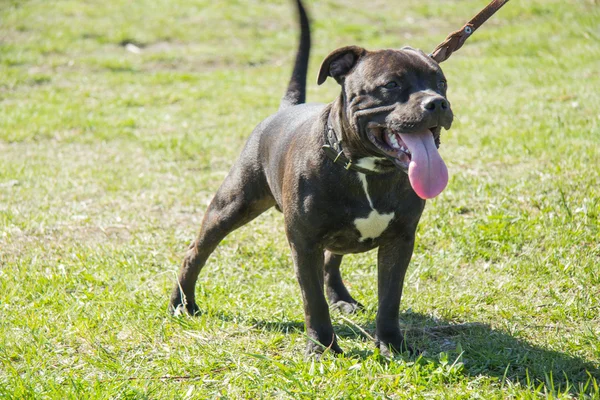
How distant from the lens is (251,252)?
5430 mm

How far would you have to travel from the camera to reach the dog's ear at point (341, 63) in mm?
3633

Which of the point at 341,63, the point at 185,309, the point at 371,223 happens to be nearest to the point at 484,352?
the point at 371,223

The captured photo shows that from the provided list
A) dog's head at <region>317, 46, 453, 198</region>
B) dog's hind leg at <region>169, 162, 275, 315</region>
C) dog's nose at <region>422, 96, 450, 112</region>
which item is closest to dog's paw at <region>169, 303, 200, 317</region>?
dog's hind leg at <region>169, 162, 275, 315</region>

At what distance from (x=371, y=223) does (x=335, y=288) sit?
1.13 m

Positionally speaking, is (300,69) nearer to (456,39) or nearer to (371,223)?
(456,39)

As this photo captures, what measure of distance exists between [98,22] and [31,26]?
1.30 metres

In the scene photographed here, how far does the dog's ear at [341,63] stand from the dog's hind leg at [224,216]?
861 millimetres

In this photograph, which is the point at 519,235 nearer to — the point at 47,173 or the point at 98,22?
the point at 47,173

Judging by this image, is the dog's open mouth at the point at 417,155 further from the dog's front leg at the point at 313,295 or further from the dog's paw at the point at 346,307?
the dog's paw at the point at 346,307

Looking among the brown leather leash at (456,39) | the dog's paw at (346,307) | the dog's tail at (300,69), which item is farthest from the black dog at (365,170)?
the dog's tail at (300,69)

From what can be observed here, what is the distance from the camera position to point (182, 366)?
144 inches

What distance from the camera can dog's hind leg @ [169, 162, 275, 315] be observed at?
14.1ft

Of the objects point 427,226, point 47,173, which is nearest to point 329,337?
point 427,226

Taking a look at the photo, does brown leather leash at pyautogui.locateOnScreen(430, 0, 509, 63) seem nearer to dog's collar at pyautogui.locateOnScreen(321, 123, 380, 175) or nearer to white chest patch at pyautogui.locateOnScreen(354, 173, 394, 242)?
dog's collar at pyautogui.locateOnScreen(321, 123, 380, 175)
